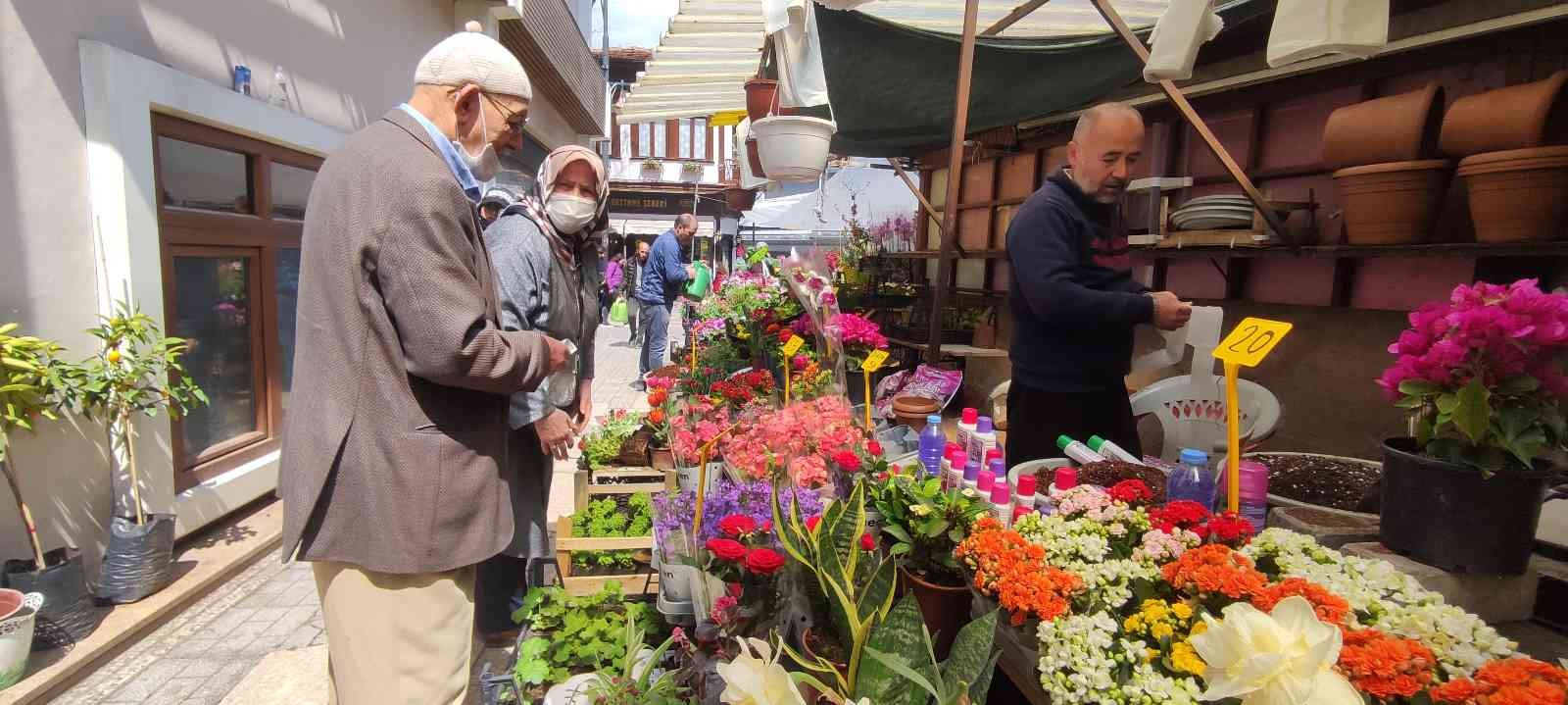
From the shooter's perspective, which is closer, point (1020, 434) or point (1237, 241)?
point (1020, 434)

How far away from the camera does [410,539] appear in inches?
63.3

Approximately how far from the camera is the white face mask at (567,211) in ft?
8.50

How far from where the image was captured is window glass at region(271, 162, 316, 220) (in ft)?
15.1

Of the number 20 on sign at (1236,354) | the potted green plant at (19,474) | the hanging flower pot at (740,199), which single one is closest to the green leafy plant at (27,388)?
the potted green plant at (19,474)

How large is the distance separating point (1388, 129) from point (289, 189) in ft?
19.8

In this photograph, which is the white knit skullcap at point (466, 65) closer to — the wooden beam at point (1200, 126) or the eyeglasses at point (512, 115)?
the eyeglasses at point (512, 115)

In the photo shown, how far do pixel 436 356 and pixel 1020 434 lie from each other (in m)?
1.88

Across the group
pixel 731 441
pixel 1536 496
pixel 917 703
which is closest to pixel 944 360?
pixel 731 441

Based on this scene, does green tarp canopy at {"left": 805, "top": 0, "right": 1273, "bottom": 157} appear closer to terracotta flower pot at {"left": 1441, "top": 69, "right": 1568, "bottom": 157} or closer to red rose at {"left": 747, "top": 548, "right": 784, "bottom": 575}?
terracotta flower pot at {"left": 1441, "top": 69, "right": 1568, "bottom": 157}

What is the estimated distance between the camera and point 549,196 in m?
2.62

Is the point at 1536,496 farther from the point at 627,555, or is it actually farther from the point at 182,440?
the point at 182,440

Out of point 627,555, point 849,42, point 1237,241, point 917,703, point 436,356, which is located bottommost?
point 627,555

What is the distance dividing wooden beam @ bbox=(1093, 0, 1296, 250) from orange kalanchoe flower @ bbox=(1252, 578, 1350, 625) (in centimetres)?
245

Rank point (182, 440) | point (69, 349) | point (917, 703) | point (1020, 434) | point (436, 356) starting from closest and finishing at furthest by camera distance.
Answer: point (917, 703) < point (436, 356) < point (1020, 434) < point (69, 349) < point (182, 440)
